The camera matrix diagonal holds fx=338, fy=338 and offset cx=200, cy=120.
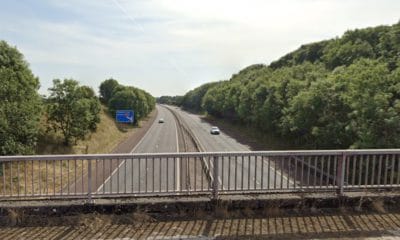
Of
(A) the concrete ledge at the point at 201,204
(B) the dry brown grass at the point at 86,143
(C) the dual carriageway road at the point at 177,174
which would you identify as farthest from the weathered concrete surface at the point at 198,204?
(B) the dry brown grass at the point at 86,143

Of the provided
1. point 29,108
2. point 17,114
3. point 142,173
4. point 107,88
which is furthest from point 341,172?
point 107,88

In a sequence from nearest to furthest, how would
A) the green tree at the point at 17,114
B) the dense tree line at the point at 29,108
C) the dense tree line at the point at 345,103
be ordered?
the dense tree line at the point at 345,103 < the green tree at the point at 17,114 < the dense tree line at the point at 29,108

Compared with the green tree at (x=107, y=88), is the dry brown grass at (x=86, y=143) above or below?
below

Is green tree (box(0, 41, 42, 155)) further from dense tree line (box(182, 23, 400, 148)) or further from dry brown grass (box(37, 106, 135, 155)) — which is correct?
dense tree line (box(182, 23, 400, 148))

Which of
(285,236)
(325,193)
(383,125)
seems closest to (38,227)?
(285,236)

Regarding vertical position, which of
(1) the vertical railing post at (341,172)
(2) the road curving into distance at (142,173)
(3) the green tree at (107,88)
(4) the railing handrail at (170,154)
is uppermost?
(3) the green tree at (107,88)

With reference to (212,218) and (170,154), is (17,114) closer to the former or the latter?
(170,154)

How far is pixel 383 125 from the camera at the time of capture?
15.9 meters

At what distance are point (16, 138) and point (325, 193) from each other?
2316cm

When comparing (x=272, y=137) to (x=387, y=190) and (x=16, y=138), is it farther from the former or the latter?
(x=387, y=190)

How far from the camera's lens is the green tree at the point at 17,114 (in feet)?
74.3

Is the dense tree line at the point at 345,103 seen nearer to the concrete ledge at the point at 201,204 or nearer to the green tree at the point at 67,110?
the concrete ledge at the point at 201,204

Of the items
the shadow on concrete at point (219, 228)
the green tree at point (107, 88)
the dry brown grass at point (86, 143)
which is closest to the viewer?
the shadow on concrete at point (219, 228)

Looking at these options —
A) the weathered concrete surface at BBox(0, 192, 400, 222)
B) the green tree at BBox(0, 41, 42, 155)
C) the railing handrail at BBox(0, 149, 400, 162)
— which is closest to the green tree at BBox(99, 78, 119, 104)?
the green tree at BBox(0, 41, 42, 155)
